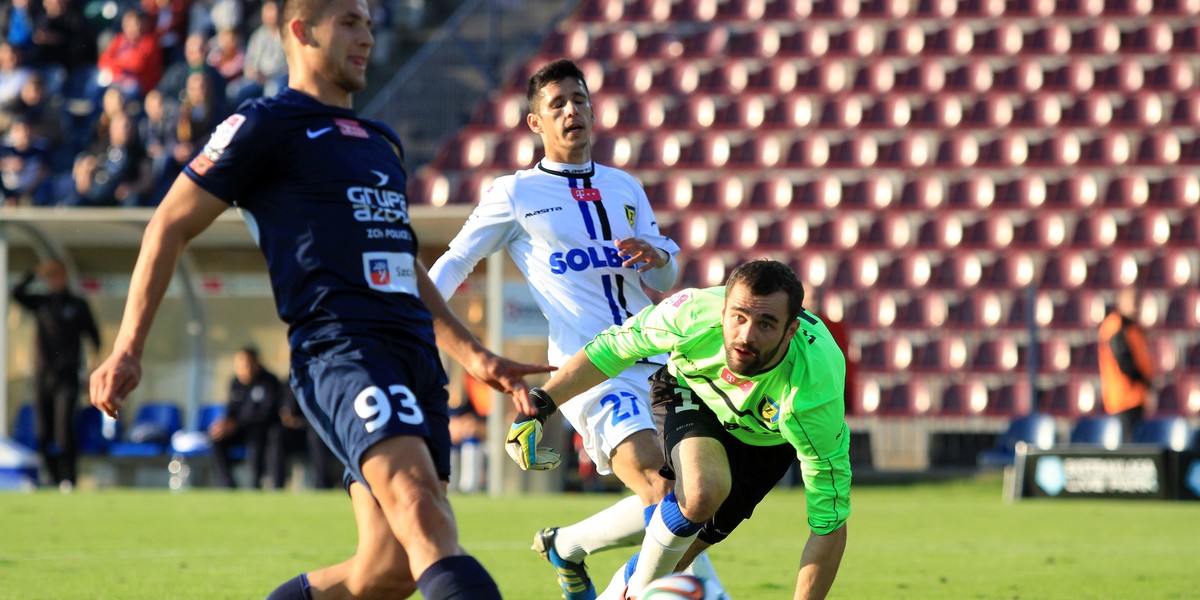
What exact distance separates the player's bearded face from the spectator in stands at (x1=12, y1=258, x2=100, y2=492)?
12381 mm

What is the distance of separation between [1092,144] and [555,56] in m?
7.21

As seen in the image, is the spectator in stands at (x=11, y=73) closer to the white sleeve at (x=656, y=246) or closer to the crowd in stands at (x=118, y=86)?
the crowd in stands at (x=118, y=86)

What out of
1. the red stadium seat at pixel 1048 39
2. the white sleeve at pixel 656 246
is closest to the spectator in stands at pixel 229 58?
the red stadium seat at pixel 1048 39

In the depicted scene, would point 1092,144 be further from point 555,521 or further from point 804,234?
point 555,521

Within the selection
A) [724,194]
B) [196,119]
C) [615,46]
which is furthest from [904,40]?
[196,119]

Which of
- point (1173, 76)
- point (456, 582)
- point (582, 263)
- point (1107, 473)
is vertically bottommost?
point (1107, 473)

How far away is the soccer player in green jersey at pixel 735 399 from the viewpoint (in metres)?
5.18

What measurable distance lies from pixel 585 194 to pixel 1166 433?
35.4 feet

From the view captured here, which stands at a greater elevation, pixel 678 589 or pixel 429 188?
pixel 429 188

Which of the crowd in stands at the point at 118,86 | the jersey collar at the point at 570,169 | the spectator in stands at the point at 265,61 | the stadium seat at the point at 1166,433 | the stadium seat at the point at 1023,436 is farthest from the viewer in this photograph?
the spectator in stands at the point at 265,61

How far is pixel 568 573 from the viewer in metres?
6.30

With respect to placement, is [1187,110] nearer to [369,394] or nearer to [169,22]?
[169,22]

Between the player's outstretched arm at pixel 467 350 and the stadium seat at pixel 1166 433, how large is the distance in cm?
1206

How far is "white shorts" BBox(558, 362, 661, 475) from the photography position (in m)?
6.13
